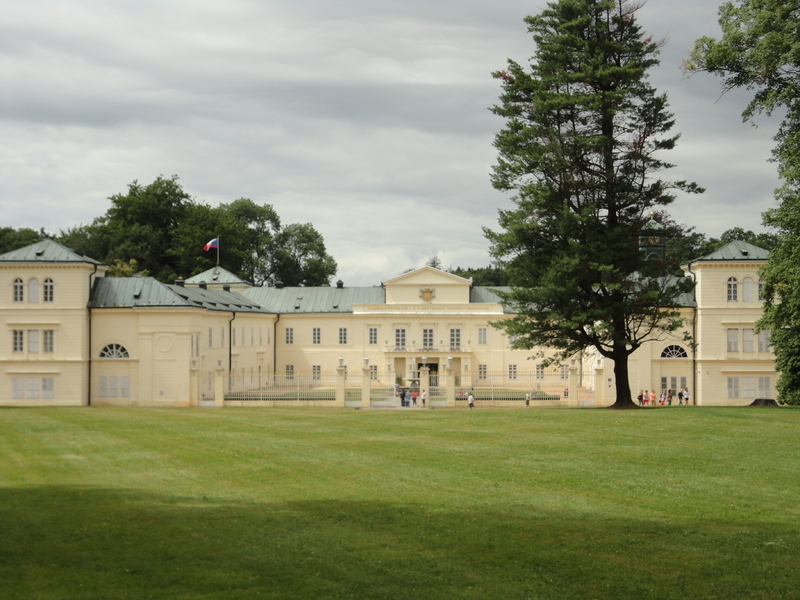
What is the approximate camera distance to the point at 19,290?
45.7m

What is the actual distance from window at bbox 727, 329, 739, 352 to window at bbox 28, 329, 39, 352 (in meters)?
38.4

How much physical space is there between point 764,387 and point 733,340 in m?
3.30

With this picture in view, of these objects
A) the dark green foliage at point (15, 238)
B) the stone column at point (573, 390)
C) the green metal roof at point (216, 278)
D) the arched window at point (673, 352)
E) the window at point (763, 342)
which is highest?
the dark green foliage at point (15, 238)

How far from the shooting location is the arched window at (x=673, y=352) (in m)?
51.8

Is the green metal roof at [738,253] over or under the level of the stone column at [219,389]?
over

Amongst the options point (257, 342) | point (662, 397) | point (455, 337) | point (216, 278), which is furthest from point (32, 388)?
point (662, 397)

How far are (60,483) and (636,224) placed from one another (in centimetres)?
2370

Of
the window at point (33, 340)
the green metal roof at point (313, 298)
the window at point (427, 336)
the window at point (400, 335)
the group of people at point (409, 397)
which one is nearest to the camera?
the group of people at point (409, 397)

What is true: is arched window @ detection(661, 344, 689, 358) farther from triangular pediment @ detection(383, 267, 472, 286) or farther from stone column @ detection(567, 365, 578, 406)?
triangular pediment @ detection(383, 267, 472, 286)

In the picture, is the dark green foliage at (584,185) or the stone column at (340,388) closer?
the dark green foliage at (584,185)

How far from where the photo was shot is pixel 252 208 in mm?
95000

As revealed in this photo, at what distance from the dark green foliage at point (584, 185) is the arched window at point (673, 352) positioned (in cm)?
1803

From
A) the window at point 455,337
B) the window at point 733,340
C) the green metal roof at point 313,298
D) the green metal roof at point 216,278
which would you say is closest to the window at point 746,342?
the window at point 733,340

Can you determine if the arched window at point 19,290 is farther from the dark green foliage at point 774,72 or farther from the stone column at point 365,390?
the dark green foliage at point 774,72
